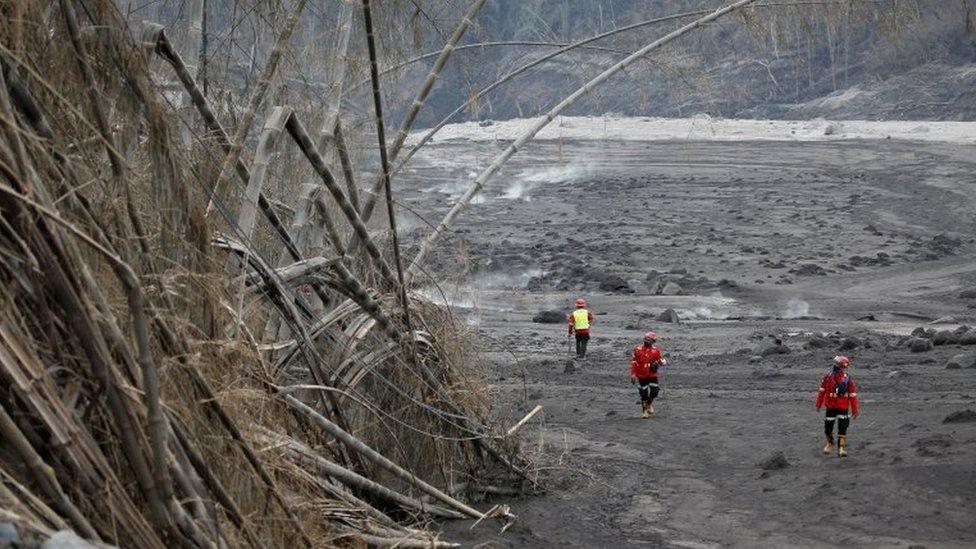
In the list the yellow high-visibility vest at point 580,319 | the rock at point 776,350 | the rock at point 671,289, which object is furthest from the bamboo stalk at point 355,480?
the rock at point 671,289

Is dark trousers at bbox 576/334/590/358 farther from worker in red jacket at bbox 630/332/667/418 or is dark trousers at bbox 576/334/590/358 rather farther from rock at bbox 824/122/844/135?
rock at bbox 824/122/844/135

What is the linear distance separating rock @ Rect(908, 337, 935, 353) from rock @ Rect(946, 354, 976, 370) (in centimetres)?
172

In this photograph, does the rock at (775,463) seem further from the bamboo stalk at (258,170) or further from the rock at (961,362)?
the bamboo stalk at (258,170)

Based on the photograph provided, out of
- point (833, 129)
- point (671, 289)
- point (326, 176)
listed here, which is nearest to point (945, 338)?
point (671, 289)

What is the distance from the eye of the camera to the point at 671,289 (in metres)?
36.2

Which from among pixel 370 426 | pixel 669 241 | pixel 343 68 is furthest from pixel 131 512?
→ pixel 669 241

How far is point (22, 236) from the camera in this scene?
18.5 feet

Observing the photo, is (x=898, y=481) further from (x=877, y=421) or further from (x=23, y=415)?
(x=23, y=415)

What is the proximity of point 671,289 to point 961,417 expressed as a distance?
18989 mm

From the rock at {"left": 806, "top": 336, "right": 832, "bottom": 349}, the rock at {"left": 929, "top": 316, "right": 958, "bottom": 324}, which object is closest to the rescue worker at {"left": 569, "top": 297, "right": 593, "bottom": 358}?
the rock at {"left": 806, "top": 336, "right": 832, "bottom": 349}

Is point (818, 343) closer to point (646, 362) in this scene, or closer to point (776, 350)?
point (776, 350)

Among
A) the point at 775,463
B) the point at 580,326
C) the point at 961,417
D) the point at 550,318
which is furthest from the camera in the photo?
the point at 550,318

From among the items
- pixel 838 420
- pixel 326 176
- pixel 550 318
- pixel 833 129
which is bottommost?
pixel 550 318

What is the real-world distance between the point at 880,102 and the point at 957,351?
168 ft
